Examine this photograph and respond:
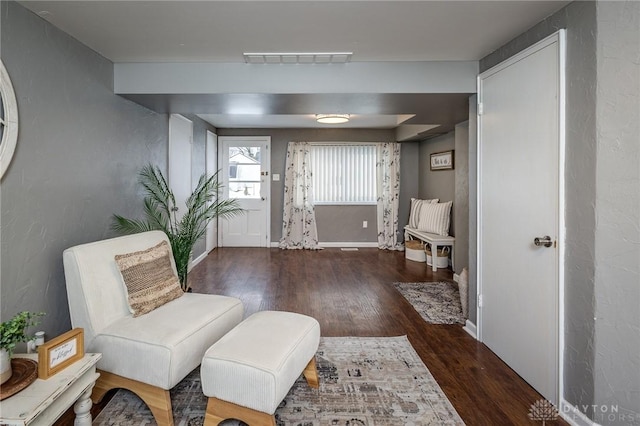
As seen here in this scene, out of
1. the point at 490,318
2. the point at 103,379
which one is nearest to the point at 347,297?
the point at 490,318

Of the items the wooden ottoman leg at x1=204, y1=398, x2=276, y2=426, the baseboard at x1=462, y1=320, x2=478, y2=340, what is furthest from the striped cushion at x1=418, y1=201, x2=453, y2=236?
the wooden ottoman leg at x1=204, y1=398, x2=276, y2=426

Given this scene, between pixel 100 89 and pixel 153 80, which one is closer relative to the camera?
pixel 100 89

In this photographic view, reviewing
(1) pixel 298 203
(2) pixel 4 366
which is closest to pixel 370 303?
(2) pixel 4 366

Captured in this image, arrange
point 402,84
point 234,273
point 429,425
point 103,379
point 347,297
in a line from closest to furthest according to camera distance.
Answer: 1. point 429,425
2. point 103,379
3. point 402,84
4. point 347,297
5. point 234,273

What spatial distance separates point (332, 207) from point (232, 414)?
5.35m

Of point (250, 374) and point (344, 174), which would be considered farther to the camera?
point (344, 174)

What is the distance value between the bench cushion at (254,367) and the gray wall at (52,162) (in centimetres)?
121

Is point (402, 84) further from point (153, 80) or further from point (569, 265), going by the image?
point (153, 80)

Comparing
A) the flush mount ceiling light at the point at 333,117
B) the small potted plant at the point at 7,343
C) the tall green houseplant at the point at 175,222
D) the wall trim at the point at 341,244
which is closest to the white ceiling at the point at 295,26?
the tall green houseplant at the point at 175,222

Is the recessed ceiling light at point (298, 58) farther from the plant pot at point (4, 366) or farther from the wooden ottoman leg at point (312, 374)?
the plant pot at point (4, 366)

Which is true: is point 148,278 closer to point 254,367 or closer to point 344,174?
point 254,367

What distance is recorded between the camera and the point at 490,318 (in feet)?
8.28

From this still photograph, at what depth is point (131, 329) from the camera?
1827 mm

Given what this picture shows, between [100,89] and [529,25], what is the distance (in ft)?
9.66
